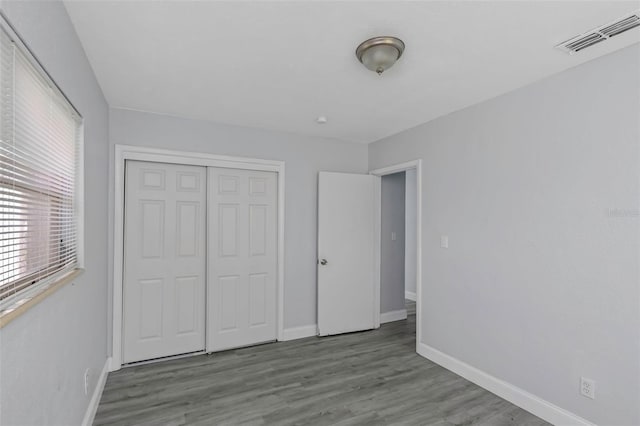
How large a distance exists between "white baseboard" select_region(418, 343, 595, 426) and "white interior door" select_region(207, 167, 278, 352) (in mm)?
1847

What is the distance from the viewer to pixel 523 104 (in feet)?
8.56

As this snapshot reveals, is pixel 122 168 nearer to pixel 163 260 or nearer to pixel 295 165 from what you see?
pixel 163 260

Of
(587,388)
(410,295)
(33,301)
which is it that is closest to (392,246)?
(410,295)

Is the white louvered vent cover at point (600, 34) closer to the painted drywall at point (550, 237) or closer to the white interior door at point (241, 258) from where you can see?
the painted drywall at point (550, 237)

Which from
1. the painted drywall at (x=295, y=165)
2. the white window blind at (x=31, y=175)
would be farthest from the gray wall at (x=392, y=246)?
the white window blind at (x=31, y=175)

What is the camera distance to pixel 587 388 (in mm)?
2189

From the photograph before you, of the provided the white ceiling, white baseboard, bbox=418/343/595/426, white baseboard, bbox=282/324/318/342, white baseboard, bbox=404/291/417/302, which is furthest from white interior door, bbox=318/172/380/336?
white baseboard, bbox=404/291/417/302

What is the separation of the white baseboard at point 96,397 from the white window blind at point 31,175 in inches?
41.6

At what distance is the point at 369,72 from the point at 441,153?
4.42 ft

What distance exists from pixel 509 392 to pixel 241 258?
9.05 ft

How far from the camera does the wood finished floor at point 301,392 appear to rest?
2.38 metres

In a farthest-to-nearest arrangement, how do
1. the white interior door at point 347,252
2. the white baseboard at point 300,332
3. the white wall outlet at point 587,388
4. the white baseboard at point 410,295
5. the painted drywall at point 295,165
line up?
1. the white baseboard at point 410,295
2. the white interior door at point 347,252
3. the white baseboard at point 300,332
4. the painted drywall at point 295,165
5. the white wall outlet at point 587,388

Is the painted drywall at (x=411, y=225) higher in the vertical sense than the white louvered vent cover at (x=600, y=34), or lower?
lower

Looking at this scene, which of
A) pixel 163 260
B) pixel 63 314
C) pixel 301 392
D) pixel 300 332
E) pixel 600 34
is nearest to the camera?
pixel 63 314
